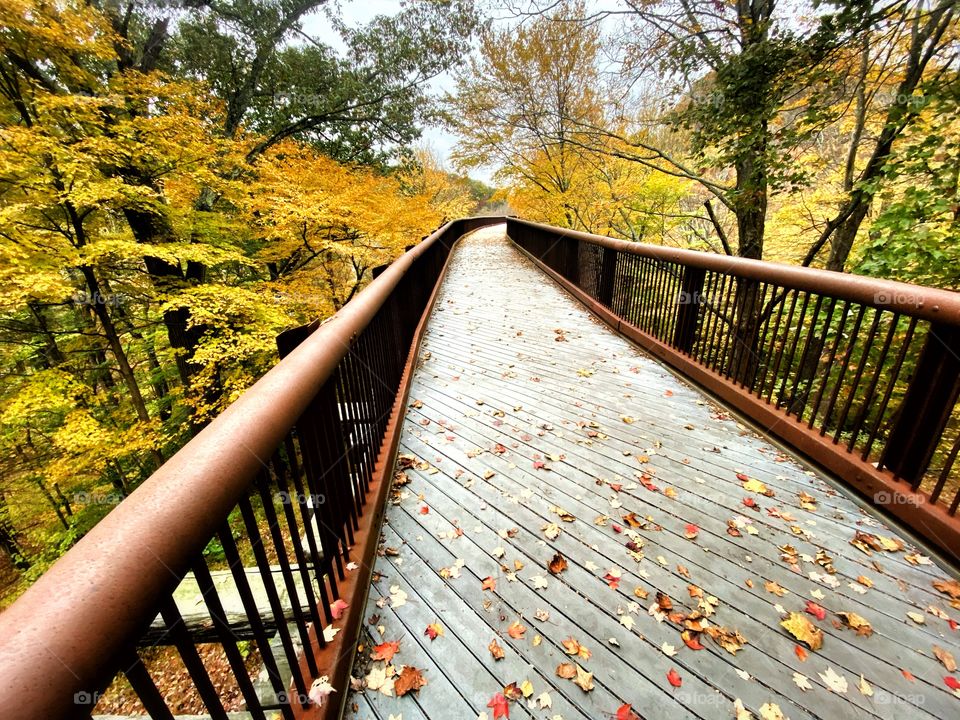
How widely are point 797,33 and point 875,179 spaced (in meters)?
2.19

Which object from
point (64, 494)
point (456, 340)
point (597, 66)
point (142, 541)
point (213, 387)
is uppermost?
point (597, 66)

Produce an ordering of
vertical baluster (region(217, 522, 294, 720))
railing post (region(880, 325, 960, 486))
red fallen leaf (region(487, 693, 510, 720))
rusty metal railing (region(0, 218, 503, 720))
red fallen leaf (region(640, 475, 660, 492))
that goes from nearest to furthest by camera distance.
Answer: rusty metal railing (region(0, 218, 503, 720)), vertical baluster (region(217, 522, 294, 720)), red fallen leaf (region(487, 693, 510, 720)), railing post (region(880, 325, 960, 486)), red fallen leaf (region(640, 475, 660, 492))

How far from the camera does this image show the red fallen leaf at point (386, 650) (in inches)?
74.9

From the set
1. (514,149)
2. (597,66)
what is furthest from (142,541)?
(514,149)

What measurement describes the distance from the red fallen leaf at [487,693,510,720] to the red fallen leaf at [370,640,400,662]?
49cm

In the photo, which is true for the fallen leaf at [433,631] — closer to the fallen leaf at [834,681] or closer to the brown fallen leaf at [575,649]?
the brown fallen leaf at [575,649]

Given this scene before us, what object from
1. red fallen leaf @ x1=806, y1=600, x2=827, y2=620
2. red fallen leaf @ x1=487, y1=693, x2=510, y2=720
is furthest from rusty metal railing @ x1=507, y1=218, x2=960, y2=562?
red fallen leaf @ x1=487, y1=693, x2=510, y2=720

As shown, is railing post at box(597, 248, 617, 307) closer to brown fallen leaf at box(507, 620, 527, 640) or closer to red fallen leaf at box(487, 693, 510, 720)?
brown fallen leaf at box(507, 620, 527, 640)

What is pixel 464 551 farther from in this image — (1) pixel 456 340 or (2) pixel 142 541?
(1) pixel 456 340

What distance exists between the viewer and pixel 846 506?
267 cm

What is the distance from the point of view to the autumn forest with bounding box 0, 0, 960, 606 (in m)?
5.63

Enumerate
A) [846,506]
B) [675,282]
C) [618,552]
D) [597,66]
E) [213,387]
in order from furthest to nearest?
[597,66], [213,387], [675,282], [846,506], [618,552]

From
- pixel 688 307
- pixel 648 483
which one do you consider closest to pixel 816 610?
pixel 648 483

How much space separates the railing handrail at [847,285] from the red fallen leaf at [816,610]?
1.59 meters
